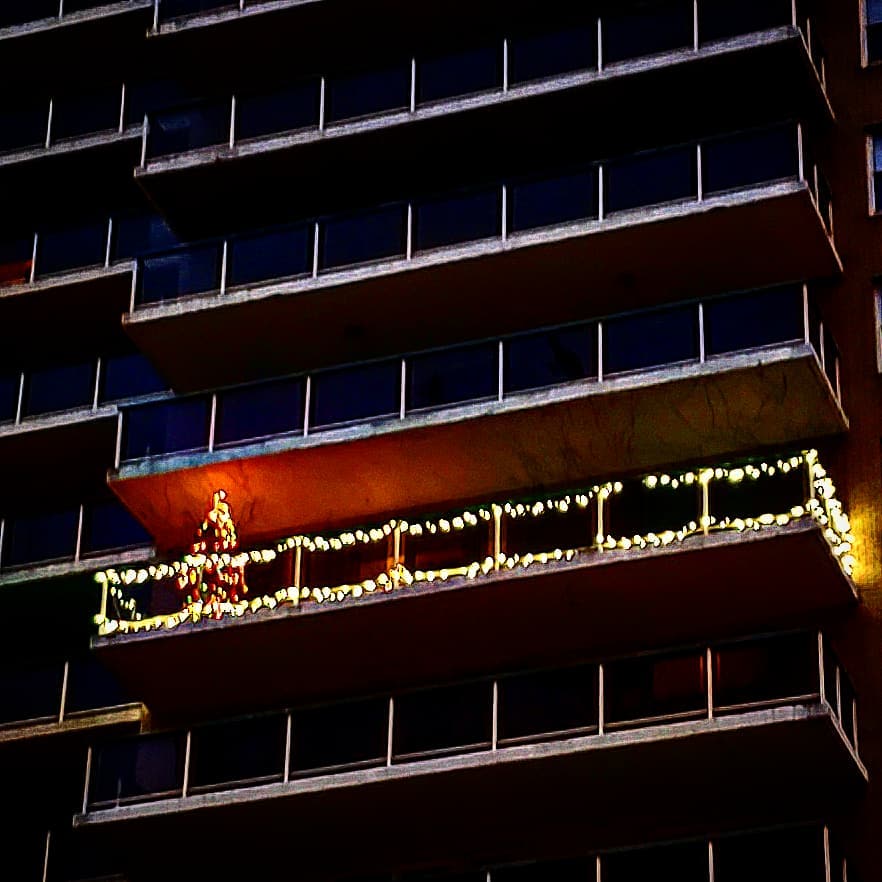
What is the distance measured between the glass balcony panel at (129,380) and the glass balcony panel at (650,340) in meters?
8.38

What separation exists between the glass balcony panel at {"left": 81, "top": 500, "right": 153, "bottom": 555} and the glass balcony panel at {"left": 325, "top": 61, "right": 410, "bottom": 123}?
698 cm

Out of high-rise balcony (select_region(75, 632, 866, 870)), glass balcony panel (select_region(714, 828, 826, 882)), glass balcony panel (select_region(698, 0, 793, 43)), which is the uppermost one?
glass balcony panel (select_region(698, 0, 793, 43))

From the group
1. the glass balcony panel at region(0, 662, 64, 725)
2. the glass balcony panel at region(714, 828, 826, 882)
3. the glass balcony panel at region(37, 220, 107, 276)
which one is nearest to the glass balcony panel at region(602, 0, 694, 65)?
the glass balcony panel at region(37, 220, 107, 276)

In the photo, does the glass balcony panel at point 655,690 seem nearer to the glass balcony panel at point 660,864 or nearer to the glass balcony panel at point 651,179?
the glass balcony panel at point 660,864

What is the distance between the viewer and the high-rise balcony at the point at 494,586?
40.8m

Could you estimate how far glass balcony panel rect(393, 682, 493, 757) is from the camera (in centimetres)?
4044

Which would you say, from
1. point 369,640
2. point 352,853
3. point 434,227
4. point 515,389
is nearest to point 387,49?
point 434,227

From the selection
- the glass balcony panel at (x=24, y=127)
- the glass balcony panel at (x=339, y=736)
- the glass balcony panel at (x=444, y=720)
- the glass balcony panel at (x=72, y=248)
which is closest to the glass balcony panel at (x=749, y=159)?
the glass balcony panel at (x=444, y=720)

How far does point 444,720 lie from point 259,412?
6.40 meters

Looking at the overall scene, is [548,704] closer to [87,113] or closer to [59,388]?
[59,388]

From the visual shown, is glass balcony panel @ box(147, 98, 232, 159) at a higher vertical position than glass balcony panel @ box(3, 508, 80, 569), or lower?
higher

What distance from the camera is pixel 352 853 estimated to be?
41.4 m

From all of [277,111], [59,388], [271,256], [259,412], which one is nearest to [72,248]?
[59,388]

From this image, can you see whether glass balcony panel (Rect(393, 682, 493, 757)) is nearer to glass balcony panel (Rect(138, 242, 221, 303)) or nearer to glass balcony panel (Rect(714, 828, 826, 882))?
glass balcony panel (Rect(714, 828, 826, 882))
